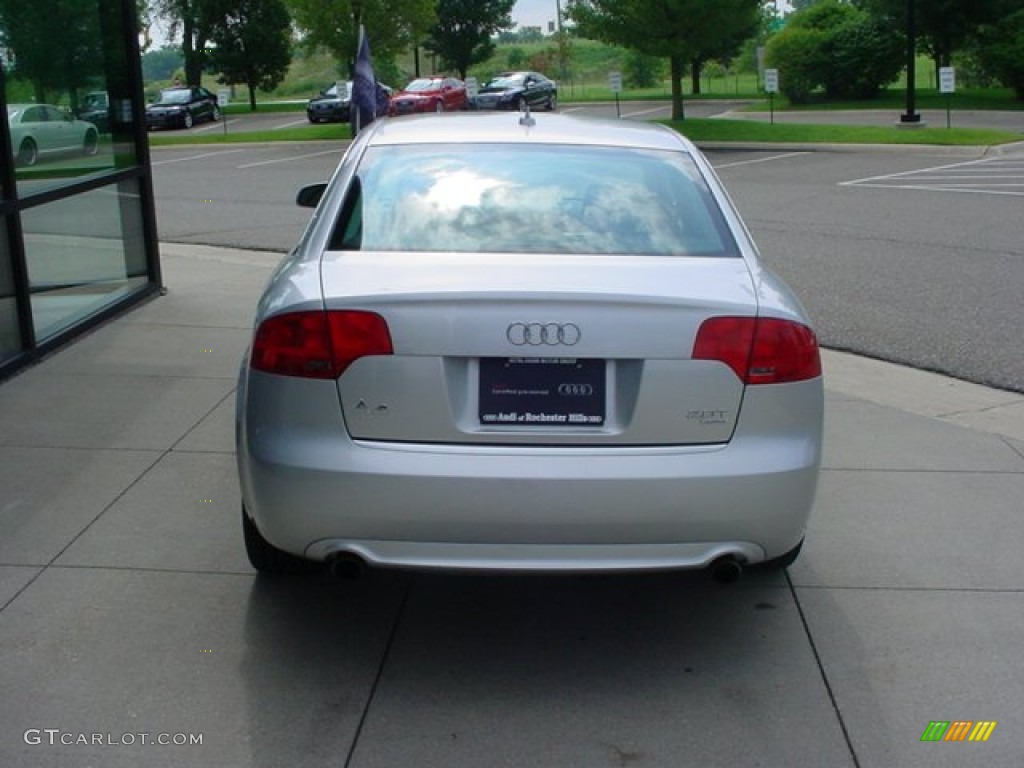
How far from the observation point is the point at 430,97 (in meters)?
39.3

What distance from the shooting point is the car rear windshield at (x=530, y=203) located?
14.5ft

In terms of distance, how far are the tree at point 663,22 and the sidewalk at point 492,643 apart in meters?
24.7

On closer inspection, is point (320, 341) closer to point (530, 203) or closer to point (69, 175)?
point (530, 203)

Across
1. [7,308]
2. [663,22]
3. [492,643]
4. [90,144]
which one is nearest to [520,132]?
[492,643]

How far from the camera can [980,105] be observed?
40406 mm

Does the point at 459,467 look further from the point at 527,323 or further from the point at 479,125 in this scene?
the point at 479,125

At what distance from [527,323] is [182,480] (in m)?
2.70

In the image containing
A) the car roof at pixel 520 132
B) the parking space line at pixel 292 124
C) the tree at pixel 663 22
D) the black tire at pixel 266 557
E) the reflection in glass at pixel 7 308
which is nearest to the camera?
the black tire at pixel 266 557

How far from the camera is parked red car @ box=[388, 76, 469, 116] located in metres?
38.4

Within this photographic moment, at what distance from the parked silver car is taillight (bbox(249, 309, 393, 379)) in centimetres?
487

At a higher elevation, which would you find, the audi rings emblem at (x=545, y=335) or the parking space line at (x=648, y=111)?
the parking space line at (x=648, y=111)

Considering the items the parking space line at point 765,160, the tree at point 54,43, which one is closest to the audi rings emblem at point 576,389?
the tree at point 54,43

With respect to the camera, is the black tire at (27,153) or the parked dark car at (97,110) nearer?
the black tire at (27,153)

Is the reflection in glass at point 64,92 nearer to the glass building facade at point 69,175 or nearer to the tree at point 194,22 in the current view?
the glass building facade at point 69,175
